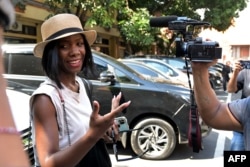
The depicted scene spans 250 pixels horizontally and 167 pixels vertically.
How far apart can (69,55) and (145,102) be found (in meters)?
3.80

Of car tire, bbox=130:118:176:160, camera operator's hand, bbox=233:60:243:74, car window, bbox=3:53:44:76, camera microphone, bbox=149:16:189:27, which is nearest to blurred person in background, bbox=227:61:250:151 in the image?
camera operator's hand, bbox=233:60:243:74

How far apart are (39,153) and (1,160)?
111cm

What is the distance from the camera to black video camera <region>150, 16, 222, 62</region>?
5.85 ft

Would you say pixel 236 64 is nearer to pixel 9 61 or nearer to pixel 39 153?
pixel 39 153

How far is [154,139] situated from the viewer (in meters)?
5.64

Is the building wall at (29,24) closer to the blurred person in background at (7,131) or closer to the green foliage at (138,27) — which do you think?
the green foliage at (138,27)

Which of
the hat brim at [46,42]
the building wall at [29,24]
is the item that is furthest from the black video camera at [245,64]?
the building wall at [29,24]

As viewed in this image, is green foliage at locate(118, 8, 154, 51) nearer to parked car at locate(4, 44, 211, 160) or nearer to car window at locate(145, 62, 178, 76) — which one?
car window at locate(145, 62, 178, 76)

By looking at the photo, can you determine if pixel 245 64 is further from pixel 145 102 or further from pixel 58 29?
pixel 58 29

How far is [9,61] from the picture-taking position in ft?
18.3

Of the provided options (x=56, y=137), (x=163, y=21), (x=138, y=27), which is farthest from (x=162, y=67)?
(x=56, y=137)

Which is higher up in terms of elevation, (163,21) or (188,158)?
(163,21)

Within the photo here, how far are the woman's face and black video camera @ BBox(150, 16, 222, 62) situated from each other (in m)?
0.52

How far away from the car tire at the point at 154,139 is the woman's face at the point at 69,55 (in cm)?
370
